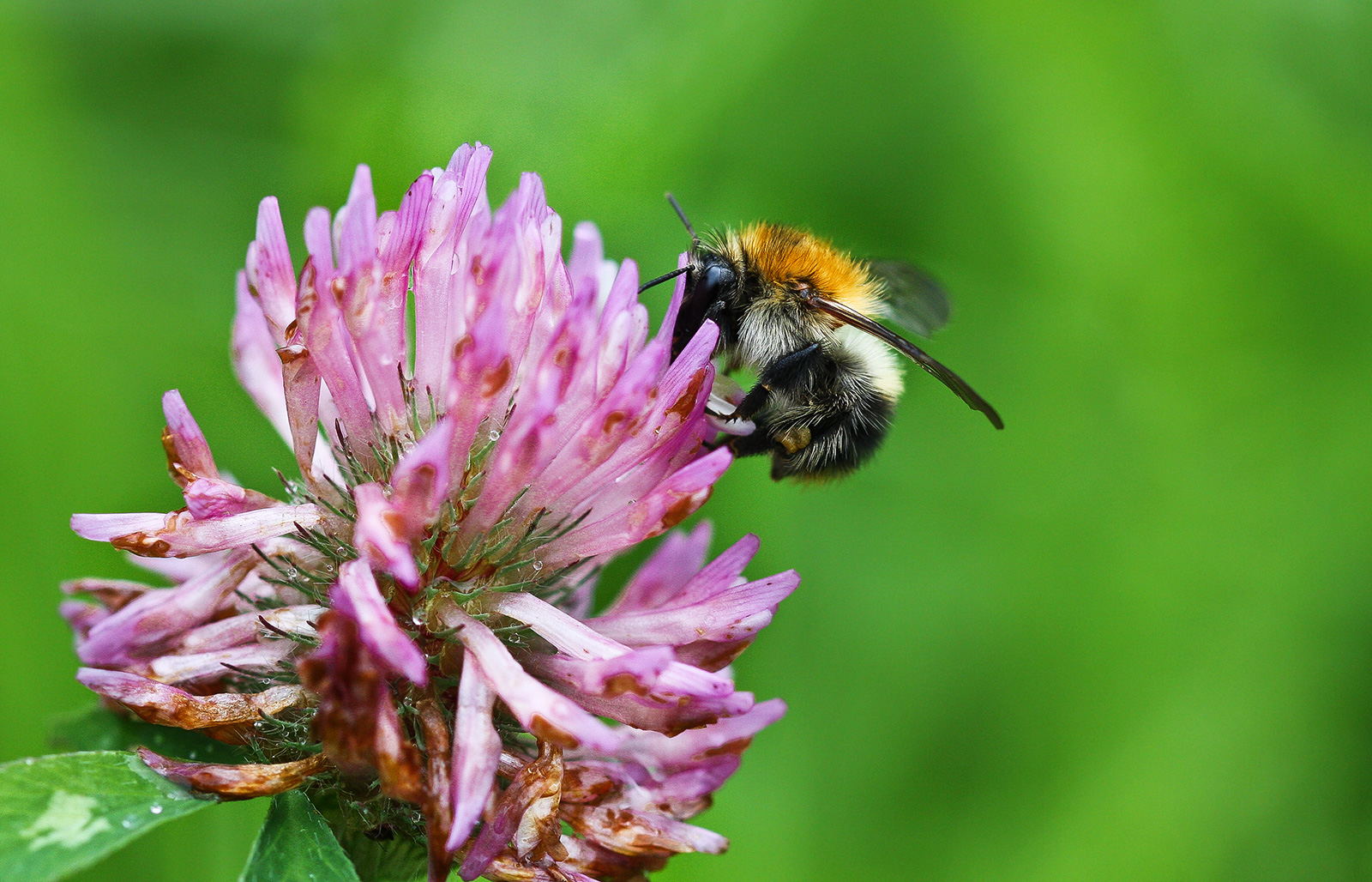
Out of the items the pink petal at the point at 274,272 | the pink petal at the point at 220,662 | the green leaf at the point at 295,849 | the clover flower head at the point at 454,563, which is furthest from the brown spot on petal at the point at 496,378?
the green leaf at the point at 295,849

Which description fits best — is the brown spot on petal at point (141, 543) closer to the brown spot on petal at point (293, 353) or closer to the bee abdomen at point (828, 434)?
the brown spot on petal at point (293, 353)

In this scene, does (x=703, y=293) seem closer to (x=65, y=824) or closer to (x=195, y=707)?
(x=195, y=707)

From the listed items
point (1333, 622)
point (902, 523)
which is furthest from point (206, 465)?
point (1333, 622)

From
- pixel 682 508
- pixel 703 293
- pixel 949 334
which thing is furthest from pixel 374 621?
pixel 949 334

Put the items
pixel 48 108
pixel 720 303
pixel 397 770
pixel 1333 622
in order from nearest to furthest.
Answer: pixel 397 770 → pixel 720 303 → pixel 48 108 → pixel 1333 622

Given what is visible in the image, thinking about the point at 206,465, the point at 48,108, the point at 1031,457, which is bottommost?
the point at 206,465

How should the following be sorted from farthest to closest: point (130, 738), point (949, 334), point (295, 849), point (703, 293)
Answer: point (949, 334), point (703, 293), point (130, 738), point (295, 849)

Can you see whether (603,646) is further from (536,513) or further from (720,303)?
(720,303)
